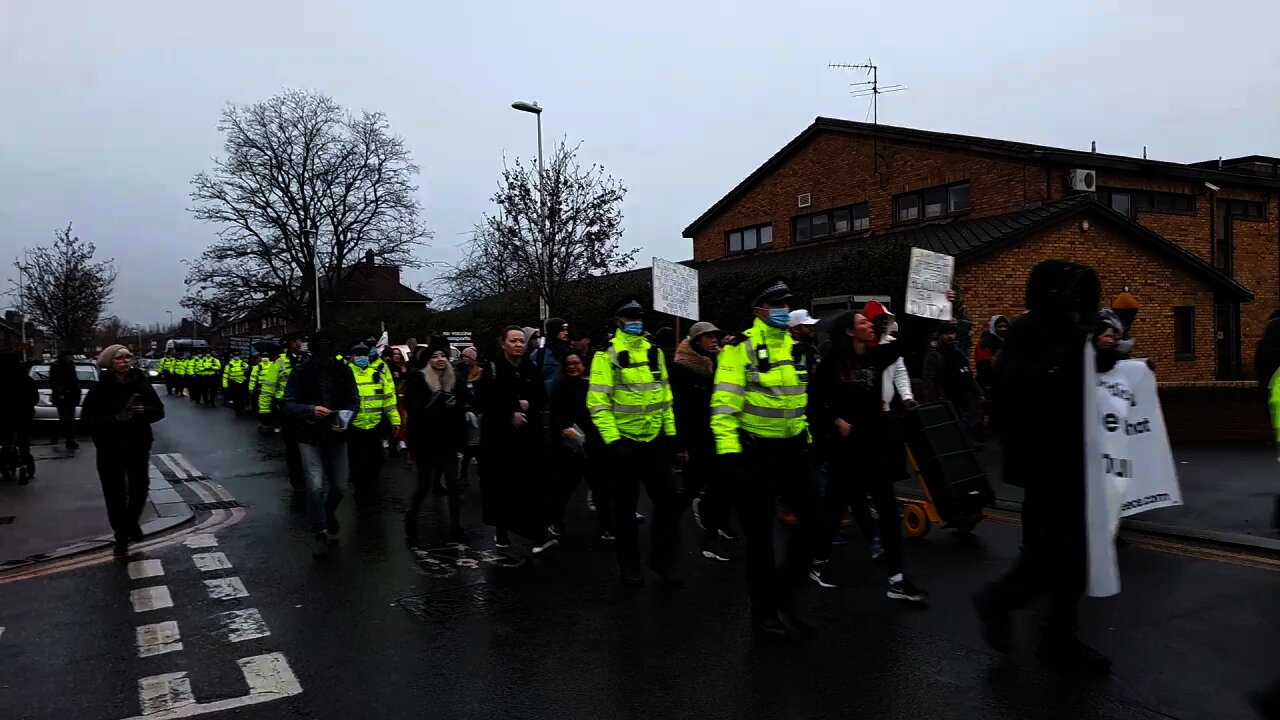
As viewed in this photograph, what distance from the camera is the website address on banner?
23.6ft

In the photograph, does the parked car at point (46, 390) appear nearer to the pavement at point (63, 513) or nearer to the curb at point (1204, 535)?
the pavement at point (63, 513)

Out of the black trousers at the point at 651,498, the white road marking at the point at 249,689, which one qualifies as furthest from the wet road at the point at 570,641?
the black trousers at the point at 651,498

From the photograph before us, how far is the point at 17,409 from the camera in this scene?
1177 cm

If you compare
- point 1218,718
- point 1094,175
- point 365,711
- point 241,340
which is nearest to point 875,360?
point 1218,718

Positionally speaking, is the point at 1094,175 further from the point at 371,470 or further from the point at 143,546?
the point at 143,546

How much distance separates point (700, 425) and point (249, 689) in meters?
A: 4.31

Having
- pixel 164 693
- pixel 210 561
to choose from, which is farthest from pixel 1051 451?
pixel 210 561

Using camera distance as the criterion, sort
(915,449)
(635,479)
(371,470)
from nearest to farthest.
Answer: (635,479), (915,449), (371,470)

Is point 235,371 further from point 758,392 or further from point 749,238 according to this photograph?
point 758,392

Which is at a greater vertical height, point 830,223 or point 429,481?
point 830,223

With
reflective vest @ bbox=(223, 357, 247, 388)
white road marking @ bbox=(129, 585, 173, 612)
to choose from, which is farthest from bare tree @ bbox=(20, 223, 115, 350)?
white road marking @ bbox=(129, 585, 173, 612)

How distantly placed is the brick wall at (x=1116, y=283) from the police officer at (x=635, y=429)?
12911mm

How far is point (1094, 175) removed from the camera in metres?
21.1

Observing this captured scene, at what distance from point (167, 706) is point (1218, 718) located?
4677mm
